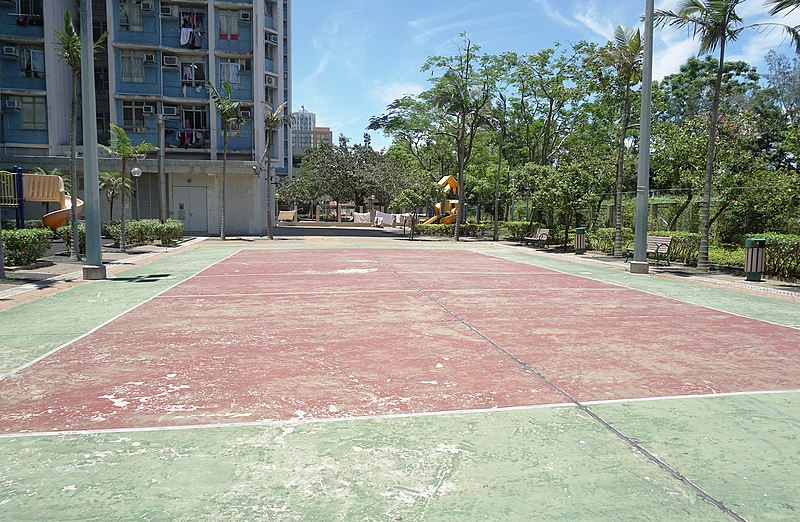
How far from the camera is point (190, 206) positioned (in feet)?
126

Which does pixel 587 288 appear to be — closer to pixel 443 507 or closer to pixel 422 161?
pixel 443 507

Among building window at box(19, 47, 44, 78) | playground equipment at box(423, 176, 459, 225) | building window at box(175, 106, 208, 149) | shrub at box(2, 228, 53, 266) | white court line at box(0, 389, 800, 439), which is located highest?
building window at box(19, 47, 44, 78)

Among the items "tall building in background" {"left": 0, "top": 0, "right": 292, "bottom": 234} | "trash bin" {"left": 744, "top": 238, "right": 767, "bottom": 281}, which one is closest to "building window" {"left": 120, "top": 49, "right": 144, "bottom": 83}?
"tall building in background" {"left": 0, "top": 0, "right": 292, "bottom": 234}

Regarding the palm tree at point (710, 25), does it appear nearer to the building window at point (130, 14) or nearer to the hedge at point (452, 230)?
the hedge at point (452, 230)

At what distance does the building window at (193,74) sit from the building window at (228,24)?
2.46 meters

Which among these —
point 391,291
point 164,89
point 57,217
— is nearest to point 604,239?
point 391,291

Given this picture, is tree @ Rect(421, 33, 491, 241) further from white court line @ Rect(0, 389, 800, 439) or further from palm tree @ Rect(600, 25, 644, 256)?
white court line @ Rect(0, 389, 800, 439)

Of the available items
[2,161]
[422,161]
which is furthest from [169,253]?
[422,161]

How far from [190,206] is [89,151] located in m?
24.5

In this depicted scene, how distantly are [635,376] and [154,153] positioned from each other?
39091mm

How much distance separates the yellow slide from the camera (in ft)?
70.6

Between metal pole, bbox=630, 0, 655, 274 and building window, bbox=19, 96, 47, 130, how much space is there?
36.2 m

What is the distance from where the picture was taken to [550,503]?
3609 mm

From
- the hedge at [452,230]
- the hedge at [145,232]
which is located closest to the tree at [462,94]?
the hedge at [452,230]
